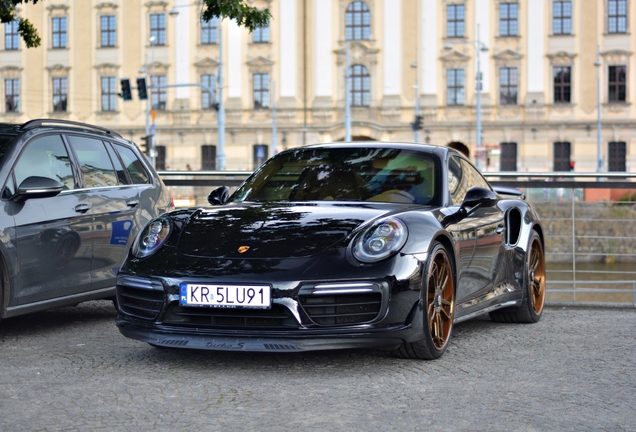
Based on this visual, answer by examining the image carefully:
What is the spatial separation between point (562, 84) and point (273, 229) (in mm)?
56722

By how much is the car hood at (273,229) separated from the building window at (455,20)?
55.8 metres

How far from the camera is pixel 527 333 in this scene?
7.14m

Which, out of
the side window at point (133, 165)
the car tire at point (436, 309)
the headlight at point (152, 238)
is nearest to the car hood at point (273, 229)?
the headlight at point (152, 238)

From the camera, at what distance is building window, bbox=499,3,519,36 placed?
59844 mm

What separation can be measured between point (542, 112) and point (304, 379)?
5673 centimetres

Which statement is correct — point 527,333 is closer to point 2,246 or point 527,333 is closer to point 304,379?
point 304,379

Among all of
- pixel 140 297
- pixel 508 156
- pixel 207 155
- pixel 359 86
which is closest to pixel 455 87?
pixel 508 156

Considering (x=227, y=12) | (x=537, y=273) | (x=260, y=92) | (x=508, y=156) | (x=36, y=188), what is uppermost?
(x=260, y=92)

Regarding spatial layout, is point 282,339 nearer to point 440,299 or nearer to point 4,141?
point 440,299

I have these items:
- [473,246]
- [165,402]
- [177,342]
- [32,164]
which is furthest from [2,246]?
[473,246]

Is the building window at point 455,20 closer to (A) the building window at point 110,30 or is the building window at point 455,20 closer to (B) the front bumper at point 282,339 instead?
(A) the building window at point 110,30

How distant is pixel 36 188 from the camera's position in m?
6.45

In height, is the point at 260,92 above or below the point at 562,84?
below

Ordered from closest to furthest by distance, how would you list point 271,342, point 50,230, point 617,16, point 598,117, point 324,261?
1. point 271,342
2. point 324,261
3. point 50,230
4. point 598,117
5. point 617,16
